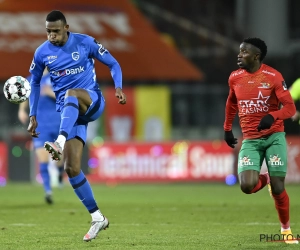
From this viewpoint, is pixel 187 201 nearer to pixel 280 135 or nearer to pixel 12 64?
pixel 280 135

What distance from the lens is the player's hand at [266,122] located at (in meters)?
7.93

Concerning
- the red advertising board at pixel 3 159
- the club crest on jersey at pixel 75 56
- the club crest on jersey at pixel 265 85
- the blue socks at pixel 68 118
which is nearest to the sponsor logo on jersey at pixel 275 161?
the club crest on jersey at pixel 265 85

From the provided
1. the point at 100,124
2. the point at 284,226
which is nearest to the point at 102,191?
the point at 100,124

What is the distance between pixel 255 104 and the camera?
26.9 ft

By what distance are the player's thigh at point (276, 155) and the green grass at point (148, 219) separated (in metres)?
0.73

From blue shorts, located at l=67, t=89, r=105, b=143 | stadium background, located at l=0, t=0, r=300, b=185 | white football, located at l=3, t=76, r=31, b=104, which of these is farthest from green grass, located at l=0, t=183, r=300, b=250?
stadium background, located at l=0, t=0, r=300, b=185

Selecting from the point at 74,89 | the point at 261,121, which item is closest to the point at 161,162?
the point at 74,89

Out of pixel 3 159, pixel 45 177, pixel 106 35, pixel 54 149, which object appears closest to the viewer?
pixel 54 149

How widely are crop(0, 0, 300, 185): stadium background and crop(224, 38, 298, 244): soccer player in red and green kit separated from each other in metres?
9.99

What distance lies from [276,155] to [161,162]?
34.5 ft

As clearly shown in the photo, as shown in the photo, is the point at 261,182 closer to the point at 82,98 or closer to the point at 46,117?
the point at 82,98

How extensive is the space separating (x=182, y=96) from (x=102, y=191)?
6289mm

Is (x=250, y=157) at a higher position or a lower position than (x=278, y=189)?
higher

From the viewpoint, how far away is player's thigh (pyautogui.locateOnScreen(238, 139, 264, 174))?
8109 millimetres
